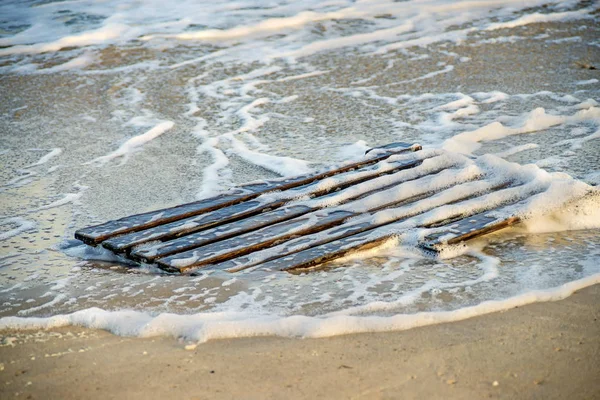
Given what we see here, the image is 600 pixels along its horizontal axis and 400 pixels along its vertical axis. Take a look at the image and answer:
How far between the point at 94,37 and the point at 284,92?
3.52 m

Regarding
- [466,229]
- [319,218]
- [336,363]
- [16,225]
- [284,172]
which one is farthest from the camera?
[284,172]

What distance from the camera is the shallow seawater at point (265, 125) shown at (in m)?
3.02

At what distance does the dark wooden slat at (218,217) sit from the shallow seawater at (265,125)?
4.4 inches

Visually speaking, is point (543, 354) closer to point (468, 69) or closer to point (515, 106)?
point (515, 106)

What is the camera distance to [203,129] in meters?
5.71

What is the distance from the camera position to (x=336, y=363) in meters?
2.44

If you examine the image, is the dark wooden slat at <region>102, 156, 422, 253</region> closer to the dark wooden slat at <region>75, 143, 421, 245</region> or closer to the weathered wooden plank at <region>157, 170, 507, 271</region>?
the dark wooden slat at <region>75, 143, 421, 245</region>

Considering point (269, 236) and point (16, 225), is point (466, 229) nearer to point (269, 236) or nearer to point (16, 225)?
point (269, 236)

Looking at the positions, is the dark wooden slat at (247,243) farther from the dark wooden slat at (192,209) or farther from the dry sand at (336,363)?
the dry sand at (336,363)

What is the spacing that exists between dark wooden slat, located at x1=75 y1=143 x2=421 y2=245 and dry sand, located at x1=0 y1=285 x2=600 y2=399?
0.82 m

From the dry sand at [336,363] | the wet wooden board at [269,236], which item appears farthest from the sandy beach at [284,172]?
the wet wooden board at [269,236]

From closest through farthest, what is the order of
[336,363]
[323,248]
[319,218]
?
[336,363] < [323,248] < [319,218]

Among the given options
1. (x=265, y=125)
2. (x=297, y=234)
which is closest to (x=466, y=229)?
(x=297, y=234)

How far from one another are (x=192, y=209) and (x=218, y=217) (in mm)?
170
